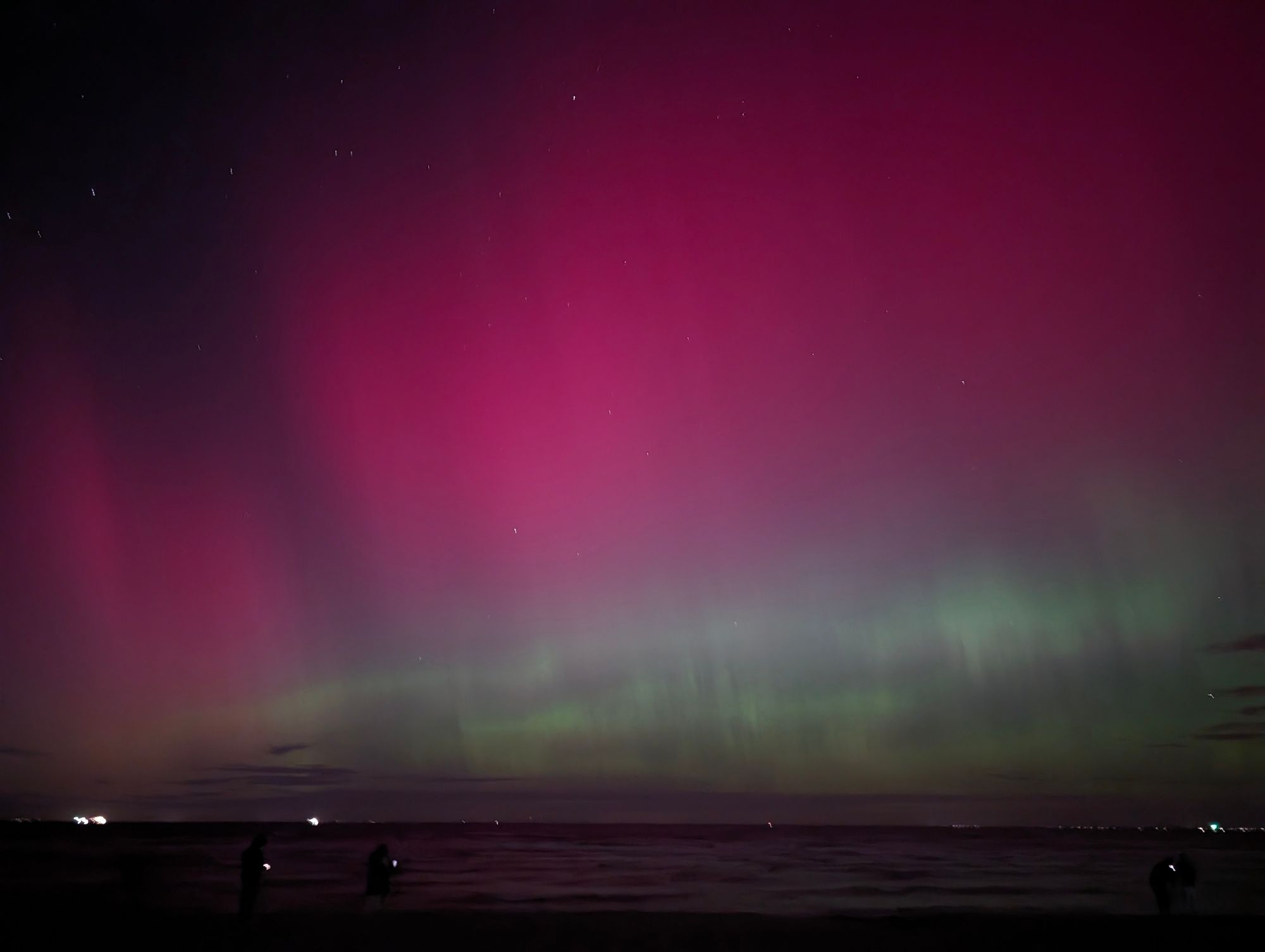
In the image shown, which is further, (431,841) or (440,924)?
(431,841)

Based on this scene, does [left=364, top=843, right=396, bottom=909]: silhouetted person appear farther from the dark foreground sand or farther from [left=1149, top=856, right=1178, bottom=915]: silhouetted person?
[left=1149, top=856, right=1178, bottom=915]: silhouetted person

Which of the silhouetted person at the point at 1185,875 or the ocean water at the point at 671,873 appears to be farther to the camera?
the ocean water at the point at 671,873

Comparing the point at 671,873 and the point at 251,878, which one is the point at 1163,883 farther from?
the point at 671,873

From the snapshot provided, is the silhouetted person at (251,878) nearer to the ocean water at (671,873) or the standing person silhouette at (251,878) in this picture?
the standing person silhouette at (251,878)

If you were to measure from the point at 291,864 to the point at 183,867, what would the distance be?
20.7 ft

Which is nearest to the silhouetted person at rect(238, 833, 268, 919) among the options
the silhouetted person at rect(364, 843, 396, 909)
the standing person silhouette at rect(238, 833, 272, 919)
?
the standing person silhouette at rect(238, 833, 272, 919)

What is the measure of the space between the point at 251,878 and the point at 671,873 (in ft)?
97.3

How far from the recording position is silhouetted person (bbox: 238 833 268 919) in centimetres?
2036

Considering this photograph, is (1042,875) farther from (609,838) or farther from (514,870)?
(609,838)

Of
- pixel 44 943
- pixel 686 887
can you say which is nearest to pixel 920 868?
pixel 686 887

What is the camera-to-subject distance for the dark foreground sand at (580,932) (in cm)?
1800

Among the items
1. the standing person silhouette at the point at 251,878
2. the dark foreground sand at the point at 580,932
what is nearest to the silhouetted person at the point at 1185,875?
the dark foreground sand at the point at 580,932

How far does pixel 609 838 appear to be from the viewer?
3521 inches

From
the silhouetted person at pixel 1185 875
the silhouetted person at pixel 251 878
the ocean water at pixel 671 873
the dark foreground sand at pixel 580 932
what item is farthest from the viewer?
the ocean water at pixel 671 873
